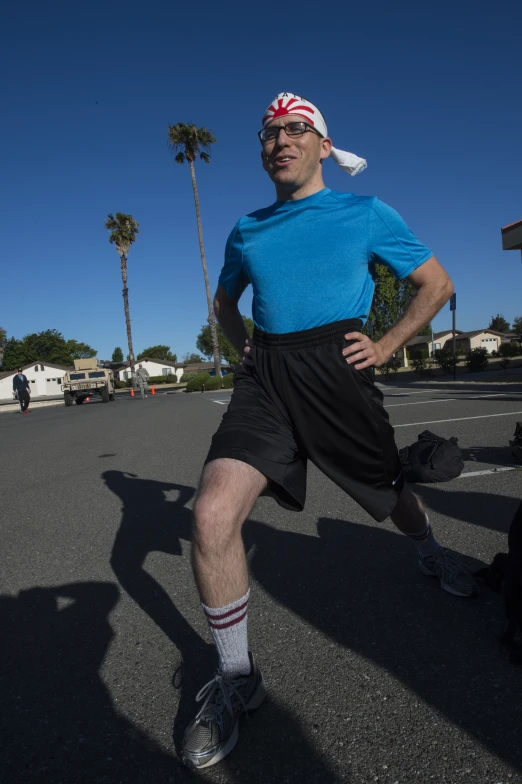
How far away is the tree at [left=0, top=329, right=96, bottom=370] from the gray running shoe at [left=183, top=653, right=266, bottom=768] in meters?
103

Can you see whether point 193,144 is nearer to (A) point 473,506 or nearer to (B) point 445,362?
(B) point 445,362

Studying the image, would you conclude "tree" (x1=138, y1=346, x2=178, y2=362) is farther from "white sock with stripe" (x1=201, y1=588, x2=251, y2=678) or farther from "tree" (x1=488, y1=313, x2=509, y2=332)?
"white sock with stripe" (x1=201, y1=588, x2=251, y2=678)

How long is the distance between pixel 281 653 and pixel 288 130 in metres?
2.13

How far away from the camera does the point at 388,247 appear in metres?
2.16

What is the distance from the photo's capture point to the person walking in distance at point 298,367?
1.82 metres

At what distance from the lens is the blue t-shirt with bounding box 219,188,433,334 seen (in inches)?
83.5

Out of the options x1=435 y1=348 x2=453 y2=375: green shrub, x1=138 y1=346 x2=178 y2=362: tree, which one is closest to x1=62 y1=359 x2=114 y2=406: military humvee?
x1=435 y1=348 x2=453 y2=375: green shrub

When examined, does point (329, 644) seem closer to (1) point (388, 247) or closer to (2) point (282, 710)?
(2) point (282, 710)

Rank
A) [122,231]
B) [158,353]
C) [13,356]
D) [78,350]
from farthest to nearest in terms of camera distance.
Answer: [158,353], [78,350], [13,356], [122,231]

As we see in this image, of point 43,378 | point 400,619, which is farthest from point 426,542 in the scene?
point 43,378

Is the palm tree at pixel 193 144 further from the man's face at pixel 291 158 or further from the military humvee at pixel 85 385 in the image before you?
the man's face at pixel 291 158

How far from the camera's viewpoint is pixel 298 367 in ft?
6.70

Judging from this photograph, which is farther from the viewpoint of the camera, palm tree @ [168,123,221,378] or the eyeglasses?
palm tree @ [168,123,221,378]

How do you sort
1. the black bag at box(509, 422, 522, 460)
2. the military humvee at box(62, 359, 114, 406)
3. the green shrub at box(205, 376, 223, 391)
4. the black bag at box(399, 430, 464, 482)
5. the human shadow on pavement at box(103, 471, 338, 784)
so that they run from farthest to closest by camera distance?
the green shrub at box(205, 376, 223, 391)
the military humvee at box(62, 359, 114, 406)
the black bag at box(509, 422, 522, 460)
the black bag at box(399, 430, 464, 482)
the human shadow on pavement at box(103, 471, 338, 784)
